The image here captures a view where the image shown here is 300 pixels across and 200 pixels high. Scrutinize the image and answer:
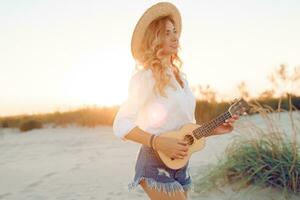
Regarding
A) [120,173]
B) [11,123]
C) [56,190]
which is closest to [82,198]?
[56,190]

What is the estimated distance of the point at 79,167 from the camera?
8.17m

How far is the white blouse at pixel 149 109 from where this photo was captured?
2742 mm

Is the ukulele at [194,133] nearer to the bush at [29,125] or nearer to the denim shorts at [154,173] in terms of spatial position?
the denim shorts at [154,173]

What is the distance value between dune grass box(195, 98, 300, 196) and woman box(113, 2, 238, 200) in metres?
2.07

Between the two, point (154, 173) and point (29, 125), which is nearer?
point (154, 173)

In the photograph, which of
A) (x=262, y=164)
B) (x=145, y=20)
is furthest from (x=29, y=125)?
(x=145, y=20)

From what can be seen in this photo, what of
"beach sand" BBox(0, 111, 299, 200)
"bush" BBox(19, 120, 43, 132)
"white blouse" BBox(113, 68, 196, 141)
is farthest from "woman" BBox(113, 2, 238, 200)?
"bush" BBox(19, 120, 43, 132)

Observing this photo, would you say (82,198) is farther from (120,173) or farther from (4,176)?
(4,176)

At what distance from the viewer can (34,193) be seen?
21.0 feet

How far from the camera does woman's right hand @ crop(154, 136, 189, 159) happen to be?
2705mm

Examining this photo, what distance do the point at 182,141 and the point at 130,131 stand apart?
262mm

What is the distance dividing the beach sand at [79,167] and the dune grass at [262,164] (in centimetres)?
10

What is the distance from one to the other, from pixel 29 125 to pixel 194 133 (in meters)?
12.6

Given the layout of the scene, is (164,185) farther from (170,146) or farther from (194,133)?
(194,133)
